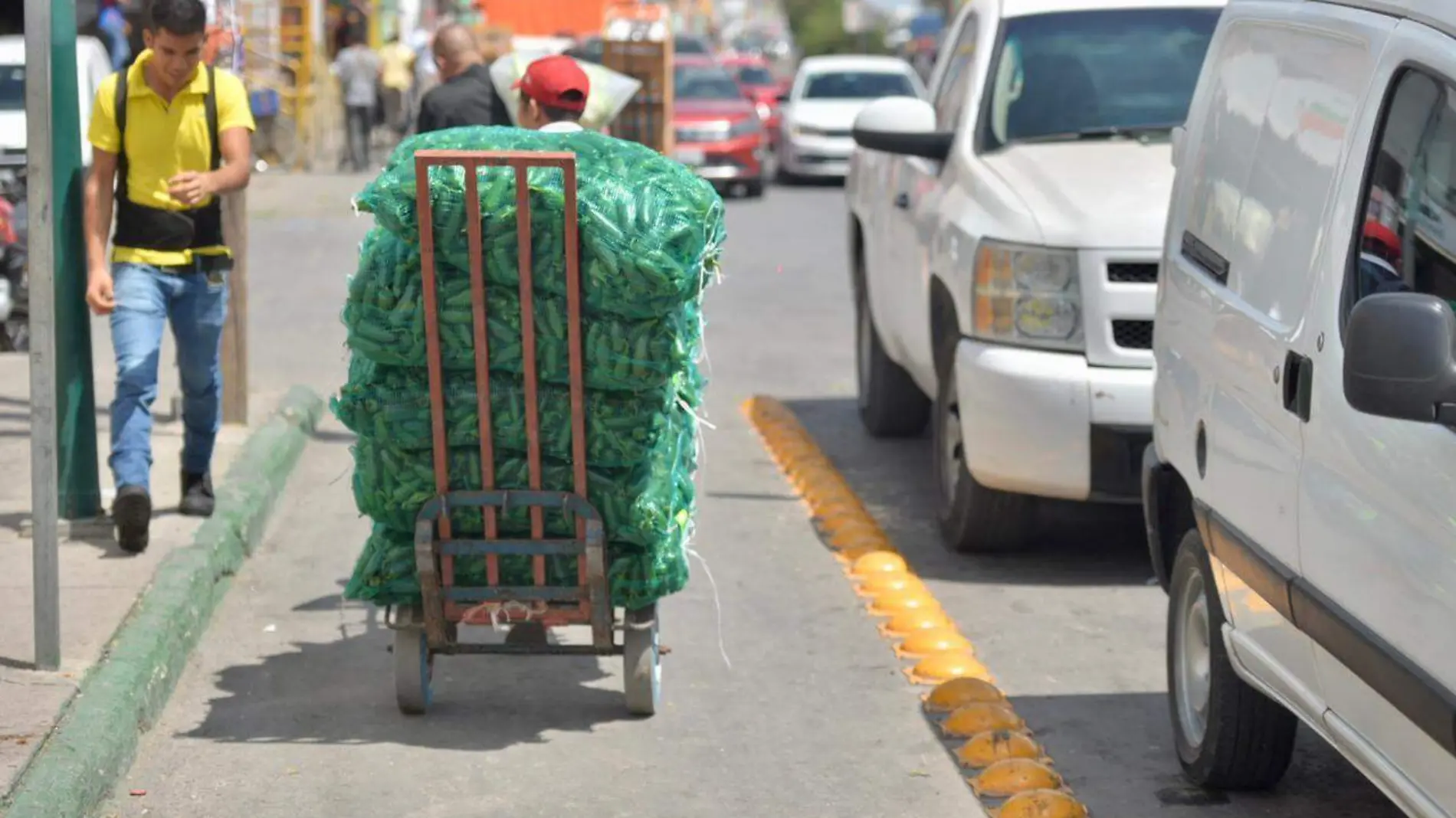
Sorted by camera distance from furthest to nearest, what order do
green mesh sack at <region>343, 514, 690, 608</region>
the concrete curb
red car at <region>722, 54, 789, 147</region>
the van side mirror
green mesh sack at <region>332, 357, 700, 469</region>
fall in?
red car at <region>722, 54, 789, 147</region>, green mesh sack at <region>343, 514, 690, 608</region>, green mesh sack at <region>332, 357, 700, 469</region>, the concrete curb, the van side mirror

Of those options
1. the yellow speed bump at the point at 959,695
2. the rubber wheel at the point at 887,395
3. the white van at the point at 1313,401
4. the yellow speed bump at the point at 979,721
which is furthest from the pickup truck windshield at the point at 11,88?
the white van at the point at 1313,401

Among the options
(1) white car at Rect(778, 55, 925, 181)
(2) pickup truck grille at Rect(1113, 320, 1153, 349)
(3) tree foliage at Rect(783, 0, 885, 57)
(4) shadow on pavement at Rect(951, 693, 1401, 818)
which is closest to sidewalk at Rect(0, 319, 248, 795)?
(4) shadow on pavement at Rect(951, 693, 1401, 818)

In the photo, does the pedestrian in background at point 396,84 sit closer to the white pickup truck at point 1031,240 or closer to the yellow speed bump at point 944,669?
the white pickup truck at point 1031,240

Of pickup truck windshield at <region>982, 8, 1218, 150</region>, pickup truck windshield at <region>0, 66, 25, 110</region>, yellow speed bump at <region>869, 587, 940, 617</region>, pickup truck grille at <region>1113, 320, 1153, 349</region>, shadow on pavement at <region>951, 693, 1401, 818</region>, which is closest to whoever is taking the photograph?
shadow on pavement at <region>951, 693, 1401, 818</region>

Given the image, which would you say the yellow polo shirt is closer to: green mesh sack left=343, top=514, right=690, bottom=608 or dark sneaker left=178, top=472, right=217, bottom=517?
dark sneaker left=178, top=472, right=217, bottom=517

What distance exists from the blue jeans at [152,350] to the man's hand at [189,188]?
0.30 meters

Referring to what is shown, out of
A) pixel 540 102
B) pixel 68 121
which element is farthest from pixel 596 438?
pixel 68 121

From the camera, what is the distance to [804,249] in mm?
20359

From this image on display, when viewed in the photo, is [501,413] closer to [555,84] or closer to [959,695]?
[555,84]

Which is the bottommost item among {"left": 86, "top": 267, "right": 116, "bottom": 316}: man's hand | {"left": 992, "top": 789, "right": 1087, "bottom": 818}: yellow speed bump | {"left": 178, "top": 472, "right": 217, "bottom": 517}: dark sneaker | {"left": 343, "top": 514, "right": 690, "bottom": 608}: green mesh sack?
{"left": 992, "top": 789, "right": 1087, "bottom": 818}: yellow speed bump

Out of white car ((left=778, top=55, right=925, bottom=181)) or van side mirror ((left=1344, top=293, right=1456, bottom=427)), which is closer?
van side mirror ((left=1344, top=293, right=1456, bottom=427))

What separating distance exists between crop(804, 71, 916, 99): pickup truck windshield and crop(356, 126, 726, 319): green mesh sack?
2379 cm

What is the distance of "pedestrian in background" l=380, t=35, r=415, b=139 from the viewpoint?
3178 centimetres

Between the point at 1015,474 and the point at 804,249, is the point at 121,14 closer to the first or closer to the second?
the point at 804,249
